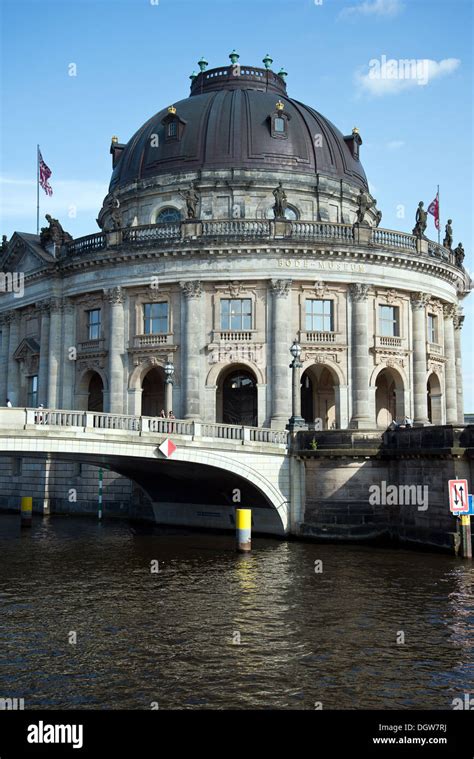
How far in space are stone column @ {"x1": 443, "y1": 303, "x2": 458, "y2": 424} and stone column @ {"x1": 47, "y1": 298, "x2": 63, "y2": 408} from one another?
26165 millimetres

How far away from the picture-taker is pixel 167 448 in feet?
123

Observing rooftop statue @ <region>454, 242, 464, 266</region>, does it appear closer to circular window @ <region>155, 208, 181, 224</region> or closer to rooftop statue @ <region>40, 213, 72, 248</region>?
circular window @ <region>155, 208, 181, 224</region>

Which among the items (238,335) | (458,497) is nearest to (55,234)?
(238,335)

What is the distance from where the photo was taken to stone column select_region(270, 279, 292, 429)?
49719mm

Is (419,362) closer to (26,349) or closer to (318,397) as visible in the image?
(318,397)

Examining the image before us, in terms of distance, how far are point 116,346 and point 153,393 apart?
5526 mm

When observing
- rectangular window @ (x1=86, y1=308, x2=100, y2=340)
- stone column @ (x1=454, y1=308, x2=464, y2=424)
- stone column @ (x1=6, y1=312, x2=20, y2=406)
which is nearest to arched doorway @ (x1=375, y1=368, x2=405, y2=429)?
stone column @ (x1=454, y1=308, x2=464, y2=424)

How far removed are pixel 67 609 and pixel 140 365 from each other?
2796 centimetres

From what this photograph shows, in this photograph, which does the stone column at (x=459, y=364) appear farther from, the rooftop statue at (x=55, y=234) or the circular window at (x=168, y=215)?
the rooftop statue at (x=55, y=234)

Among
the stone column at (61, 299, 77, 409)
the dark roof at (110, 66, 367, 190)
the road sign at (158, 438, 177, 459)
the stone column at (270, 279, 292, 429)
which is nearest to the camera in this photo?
the road sign at (158, 438, 177, 459)

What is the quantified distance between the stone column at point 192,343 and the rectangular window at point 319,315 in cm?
653

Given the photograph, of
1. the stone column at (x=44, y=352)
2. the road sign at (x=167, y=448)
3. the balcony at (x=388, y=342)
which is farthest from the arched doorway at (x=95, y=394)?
the road sign at (x=167, y=448)
